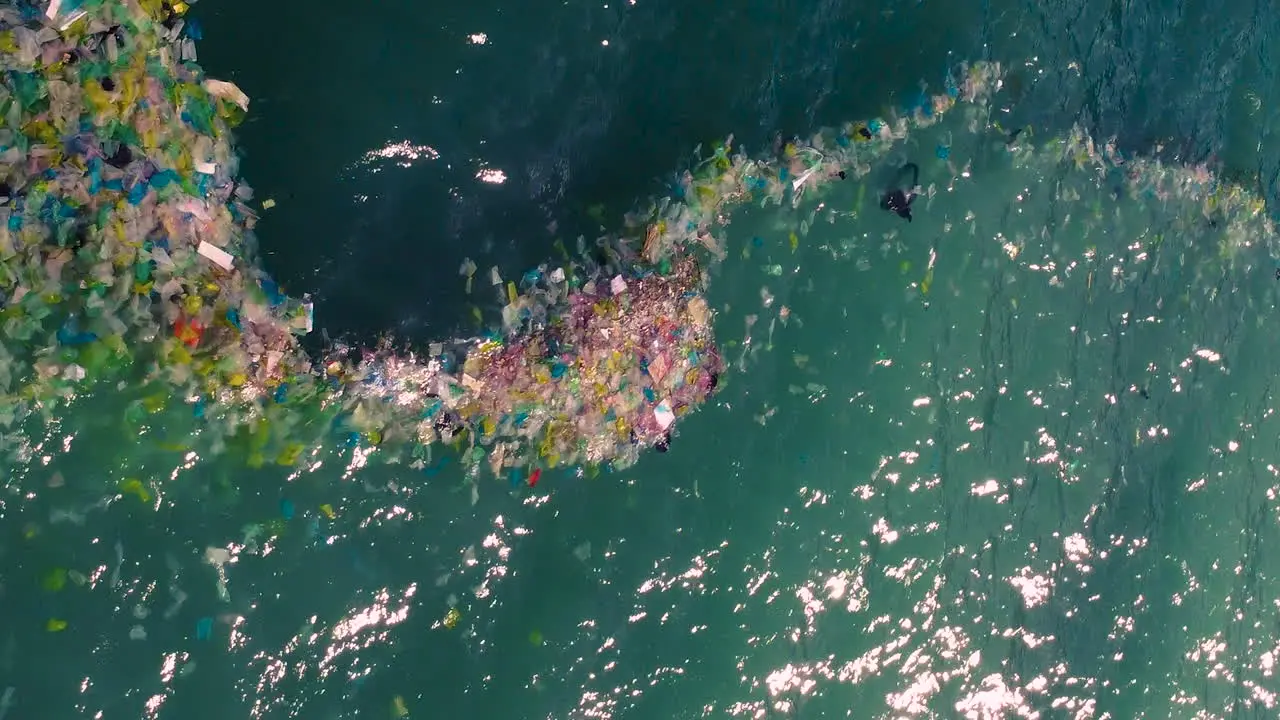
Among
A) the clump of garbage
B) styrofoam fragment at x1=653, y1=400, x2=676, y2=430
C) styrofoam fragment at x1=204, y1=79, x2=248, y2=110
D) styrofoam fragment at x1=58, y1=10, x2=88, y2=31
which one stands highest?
styrofoam fragment at x1=204, y1=79, x2=248, y2=110

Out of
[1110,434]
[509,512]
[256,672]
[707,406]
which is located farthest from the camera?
[1110,434]

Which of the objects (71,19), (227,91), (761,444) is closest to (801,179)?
(761,444)

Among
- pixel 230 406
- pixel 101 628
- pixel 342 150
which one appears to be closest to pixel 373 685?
pixel 101 628

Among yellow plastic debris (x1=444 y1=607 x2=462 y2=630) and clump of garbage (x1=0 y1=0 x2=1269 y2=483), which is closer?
clump of garbage (x1=0 y1=0 x2=1269 y2=483)

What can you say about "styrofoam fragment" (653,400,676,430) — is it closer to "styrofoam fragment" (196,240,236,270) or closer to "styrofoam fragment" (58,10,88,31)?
"styrofoam fragment" (196,240,236,270)

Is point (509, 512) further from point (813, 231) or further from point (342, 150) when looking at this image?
point (813, 231)

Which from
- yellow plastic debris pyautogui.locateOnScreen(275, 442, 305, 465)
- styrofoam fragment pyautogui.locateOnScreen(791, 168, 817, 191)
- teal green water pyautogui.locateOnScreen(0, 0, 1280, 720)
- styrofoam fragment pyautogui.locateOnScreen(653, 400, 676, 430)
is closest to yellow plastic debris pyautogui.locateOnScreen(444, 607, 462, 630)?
teal green water pyautogui.locateOnScreen(0, 0, 1280, 720)
